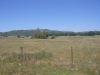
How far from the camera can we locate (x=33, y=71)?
33.0 feet

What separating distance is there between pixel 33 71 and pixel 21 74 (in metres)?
0.88

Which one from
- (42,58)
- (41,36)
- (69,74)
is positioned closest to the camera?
(69,74)

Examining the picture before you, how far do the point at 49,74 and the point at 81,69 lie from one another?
229cm

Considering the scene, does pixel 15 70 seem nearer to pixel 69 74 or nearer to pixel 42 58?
pixel 69 74

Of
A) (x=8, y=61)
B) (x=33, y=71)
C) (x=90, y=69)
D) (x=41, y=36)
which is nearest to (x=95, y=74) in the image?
(x=90, y=69)

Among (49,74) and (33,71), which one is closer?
(49,74)

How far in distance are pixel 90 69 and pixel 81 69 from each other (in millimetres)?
553

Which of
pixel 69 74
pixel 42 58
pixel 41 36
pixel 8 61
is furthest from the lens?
pixel 41 36

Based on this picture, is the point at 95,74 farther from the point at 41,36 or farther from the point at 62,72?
the point at 41,36

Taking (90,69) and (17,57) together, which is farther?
(17,57)

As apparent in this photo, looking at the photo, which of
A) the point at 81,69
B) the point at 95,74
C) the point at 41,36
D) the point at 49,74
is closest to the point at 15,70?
the point at 49,74

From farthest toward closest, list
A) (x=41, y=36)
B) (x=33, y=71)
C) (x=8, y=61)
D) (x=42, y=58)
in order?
(x=41, y=36), (x=42, y=58), (x=8, y=61), (x=33, y=71)

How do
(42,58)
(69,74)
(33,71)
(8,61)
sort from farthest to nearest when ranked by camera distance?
(42,58) < (8,61) < (33,71) < (69,74)

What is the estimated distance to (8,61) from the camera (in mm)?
13594
